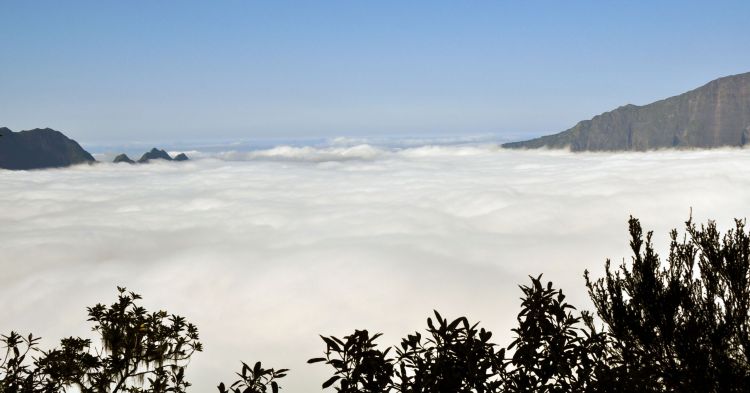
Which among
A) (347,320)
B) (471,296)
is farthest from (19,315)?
(471,296)

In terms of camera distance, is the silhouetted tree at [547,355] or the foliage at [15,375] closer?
the silhouetted tree at [547,355]

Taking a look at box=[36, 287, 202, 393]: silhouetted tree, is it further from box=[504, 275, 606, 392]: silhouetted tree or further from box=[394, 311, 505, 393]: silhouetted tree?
box=[504, 275, 606, 392]: silhouetted tree

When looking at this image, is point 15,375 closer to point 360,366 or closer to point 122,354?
point 122,354

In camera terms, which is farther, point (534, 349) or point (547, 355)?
point (547, 355)

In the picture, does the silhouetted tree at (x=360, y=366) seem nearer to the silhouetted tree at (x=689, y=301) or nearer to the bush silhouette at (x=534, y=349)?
the bush silhouette at (x=534, y=349)

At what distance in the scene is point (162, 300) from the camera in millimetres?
199000

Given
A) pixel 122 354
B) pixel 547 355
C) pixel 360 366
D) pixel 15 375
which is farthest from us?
pixel 122 354

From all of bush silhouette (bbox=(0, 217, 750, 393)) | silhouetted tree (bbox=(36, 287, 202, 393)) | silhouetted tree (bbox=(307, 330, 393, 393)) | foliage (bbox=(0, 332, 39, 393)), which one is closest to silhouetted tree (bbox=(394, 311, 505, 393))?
bush silhouette (bbox=(0, 217, 750, 393))

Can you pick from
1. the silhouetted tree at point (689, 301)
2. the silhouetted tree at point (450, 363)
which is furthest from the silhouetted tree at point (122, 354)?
the silhouetted tree at point (689, 301)

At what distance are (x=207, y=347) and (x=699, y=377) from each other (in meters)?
198

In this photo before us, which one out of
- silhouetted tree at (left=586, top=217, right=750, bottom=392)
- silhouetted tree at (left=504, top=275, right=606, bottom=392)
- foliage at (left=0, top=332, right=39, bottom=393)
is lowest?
silhouetted tree at (left=586, top=217, right=750, bottom=392)

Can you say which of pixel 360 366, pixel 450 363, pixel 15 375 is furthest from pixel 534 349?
pixel 15 375

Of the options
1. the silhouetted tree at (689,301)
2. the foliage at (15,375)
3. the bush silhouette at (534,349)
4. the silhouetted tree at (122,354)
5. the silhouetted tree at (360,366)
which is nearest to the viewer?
the silhouetted tree at (360,366)

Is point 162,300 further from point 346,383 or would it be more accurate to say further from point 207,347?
point 346,383
